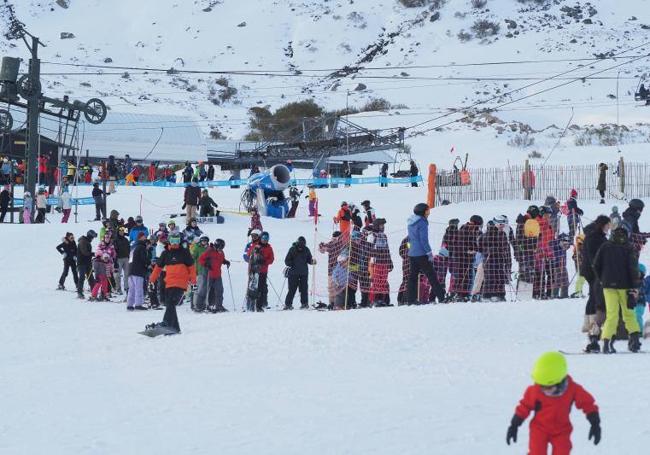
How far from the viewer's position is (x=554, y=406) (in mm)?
7324

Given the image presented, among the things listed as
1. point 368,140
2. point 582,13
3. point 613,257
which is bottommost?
point 613,257

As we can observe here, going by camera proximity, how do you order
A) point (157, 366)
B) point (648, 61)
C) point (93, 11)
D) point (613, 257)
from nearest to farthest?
point (613, 257)
point (157, 366)
point (648, 61)
point (93, 11)

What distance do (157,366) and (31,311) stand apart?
7.47 m

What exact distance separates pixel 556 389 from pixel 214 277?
12.6 metres

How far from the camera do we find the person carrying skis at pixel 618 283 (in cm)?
1208

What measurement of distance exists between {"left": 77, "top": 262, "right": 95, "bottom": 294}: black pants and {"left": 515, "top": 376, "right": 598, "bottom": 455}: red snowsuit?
51.4ft

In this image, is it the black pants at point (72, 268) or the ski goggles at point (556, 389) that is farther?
the black pants at point (72, 268)

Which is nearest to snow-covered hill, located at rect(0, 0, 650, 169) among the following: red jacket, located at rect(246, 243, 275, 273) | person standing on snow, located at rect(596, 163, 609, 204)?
person standing on snow, located at rect(596, 163, 609, 204)

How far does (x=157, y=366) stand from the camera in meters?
13.2

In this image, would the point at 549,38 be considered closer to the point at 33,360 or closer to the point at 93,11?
→ the point at 93,11

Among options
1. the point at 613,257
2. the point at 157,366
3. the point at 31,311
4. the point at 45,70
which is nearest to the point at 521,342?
the point at 613,257

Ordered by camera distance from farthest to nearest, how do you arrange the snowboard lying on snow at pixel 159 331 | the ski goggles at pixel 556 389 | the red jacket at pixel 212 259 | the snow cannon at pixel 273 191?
the snow cannon at pixel 273 191 → the red jacket at pixel 212 259 → the snowboard lying on snow at pixel 159 331 → the ski goggles at pixel 556 389

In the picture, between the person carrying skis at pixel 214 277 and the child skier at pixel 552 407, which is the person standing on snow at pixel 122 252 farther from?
the child skier at pixel 552 407

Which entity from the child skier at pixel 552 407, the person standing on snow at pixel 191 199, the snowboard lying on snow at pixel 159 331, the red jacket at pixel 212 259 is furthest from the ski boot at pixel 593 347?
the person standing on snow at pixel 191 199
